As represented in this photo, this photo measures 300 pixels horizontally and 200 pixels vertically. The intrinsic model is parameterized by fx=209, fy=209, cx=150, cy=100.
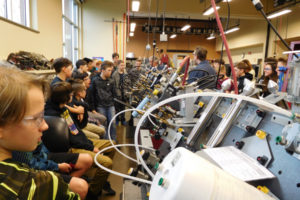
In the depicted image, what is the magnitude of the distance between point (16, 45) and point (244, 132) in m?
3.25

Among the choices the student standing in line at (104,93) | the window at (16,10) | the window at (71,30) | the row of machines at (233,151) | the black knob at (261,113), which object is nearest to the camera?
the row of machines at (233,151)

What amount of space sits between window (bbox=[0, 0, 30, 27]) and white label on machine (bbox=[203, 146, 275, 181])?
124 inches

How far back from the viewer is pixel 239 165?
0.81 metres

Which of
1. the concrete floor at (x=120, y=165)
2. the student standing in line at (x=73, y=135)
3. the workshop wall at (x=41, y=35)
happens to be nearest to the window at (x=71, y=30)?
the workshop wall at (x=41, y=35)

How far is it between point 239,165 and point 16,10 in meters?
3.97

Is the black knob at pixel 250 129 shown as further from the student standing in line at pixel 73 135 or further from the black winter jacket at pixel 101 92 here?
the black winter jacket at pixel 101 92

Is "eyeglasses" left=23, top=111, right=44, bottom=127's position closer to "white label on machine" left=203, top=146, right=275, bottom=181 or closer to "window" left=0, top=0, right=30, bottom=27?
"white label on machine" left=203, top=146, right=275, bottom=181

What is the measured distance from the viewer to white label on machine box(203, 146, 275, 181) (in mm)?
750

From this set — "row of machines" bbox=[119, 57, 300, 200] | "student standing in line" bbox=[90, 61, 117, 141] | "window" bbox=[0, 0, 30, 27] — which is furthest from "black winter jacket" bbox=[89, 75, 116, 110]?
"row of machines" bbox=[119, 57, 300, 200]

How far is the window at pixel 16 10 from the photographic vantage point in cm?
289

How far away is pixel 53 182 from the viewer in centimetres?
78

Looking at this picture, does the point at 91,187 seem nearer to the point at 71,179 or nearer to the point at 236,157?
the point at 71,179

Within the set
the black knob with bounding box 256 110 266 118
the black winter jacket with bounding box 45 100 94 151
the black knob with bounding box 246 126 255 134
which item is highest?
the black knob with bounding box 256 110 266 118

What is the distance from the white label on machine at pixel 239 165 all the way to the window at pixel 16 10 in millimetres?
3141
